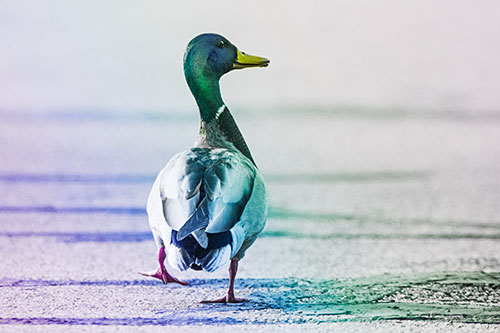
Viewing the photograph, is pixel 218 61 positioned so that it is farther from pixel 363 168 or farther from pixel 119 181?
pixel 363 168

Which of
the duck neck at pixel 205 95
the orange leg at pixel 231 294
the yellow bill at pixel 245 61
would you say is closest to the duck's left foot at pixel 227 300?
the orange leg at pixel 231 294

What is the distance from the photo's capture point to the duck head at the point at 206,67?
15.5 ft

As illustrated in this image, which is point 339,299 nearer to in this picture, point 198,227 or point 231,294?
point 231,294

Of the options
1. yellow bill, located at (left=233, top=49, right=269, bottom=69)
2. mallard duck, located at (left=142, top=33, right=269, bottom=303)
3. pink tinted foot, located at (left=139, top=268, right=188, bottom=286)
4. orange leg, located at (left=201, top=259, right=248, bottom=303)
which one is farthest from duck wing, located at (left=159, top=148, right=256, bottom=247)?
yellow bill, located at (left=233, top=49, right=269, bottom=69)

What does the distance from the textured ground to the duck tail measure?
0.35 m

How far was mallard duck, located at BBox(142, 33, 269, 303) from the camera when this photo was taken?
3.85 meters

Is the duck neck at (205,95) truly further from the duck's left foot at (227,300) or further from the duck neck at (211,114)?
the duck's left foot at (227,300)

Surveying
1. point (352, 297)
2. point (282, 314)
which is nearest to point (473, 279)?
point (352, 297)

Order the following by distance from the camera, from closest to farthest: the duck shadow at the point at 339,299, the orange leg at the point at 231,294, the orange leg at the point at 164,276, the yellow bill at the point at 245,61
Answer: the duck shadow at the point at 339,299 < the orange leg at the point at 231,294 < the orange leg at the point at 164,276 < the yellow bill at the point at 245,61

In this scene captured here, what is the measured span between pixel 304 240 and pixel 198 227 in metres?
1.85

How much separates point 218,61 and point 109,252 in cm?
127

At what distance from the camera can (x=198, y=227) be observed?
3855 mm

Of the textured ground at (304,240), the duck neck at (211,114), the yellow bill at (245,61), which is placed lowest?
the textured ground at (304,240)

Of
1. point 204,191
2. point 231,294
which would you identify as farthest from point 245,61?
point 231,294
